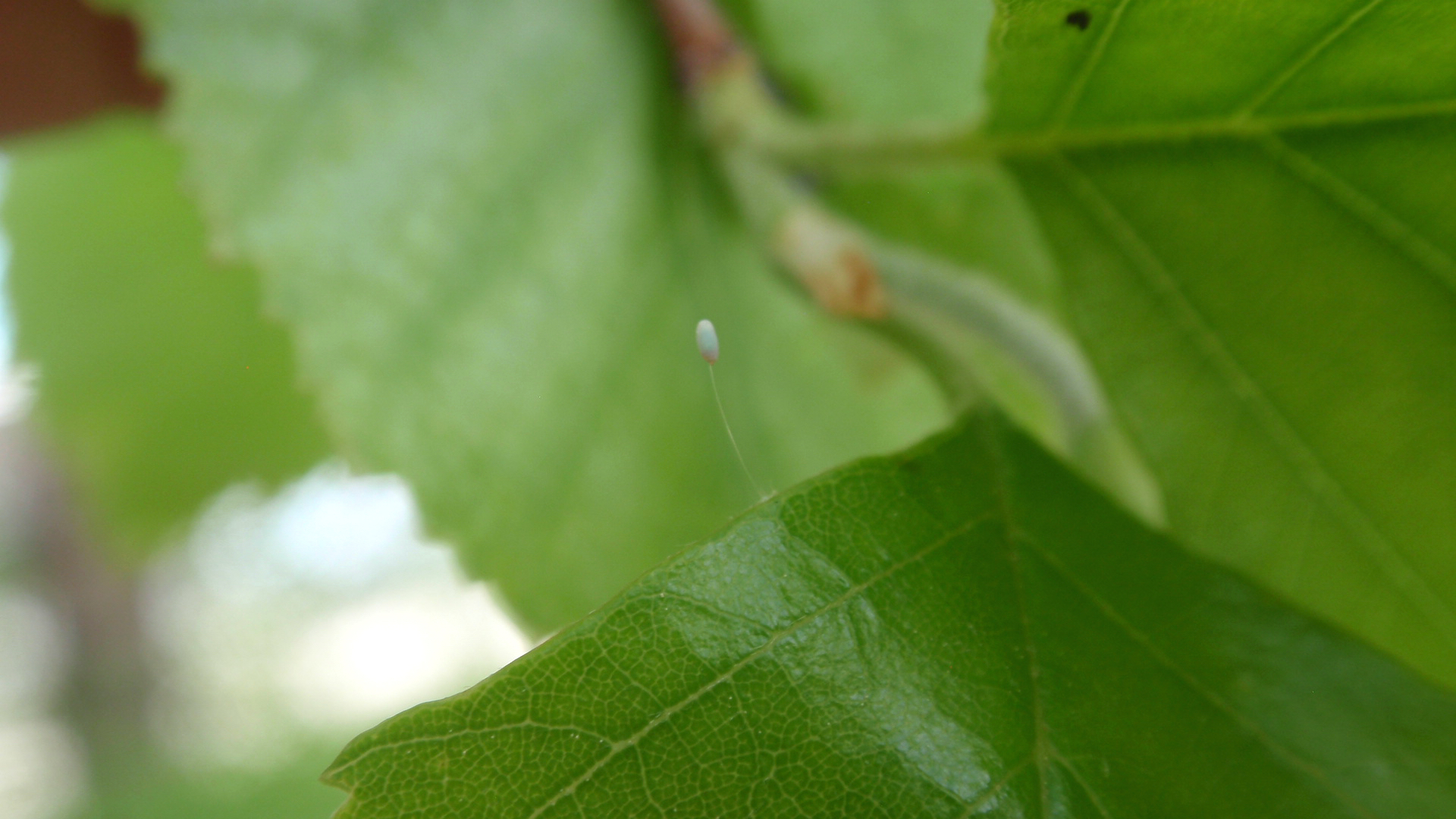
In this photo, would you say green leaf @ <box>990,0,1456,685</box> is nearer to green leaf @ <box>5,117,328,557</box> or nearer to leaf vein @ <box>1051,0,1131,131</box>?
leaf vein @ <box>1051,0,1131,131</box>

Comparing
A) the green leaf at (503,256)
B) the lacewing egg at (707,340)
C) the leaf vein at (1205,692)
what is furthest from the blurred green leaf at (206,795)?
the leaf vein at (1205,692)

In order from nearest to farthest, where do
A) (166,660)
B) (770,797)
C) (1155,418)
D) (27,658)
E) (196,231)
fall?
1. (770,797)
2. (1155,418)
3. (196,231)
4. (27,658)
5. (166,660)

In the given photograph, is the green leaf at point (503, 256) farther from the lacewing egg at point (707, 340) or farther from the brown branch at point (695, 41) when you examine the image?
the lacewing egg at point (707, 340)

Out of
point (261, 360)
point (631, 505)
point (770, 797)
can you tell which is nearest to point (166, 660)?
point (261, 360)

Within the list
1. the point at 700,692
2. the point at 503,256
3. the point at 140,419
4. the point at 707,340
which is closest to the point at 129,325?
the point at 140,419

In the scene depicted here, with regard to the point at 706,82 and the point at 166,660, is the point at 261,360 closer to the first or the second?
the point at 706,82

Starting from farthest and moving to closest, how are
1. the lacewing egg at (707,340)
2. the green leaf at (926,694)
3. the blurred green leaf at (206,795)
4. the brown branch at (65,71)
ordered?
the blurred green leaf at (206,795) < the brown branch at (65,71) < the lacewing egg at (707,340) < the green leaf at (926,694)

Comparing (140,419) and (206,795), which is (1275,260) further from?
(206,795)

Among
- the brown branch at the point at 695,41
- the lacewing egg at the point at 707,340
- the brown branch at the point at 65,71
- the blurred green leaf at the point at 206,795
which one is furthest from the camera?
the blurred green leaf at the point at 206,795
